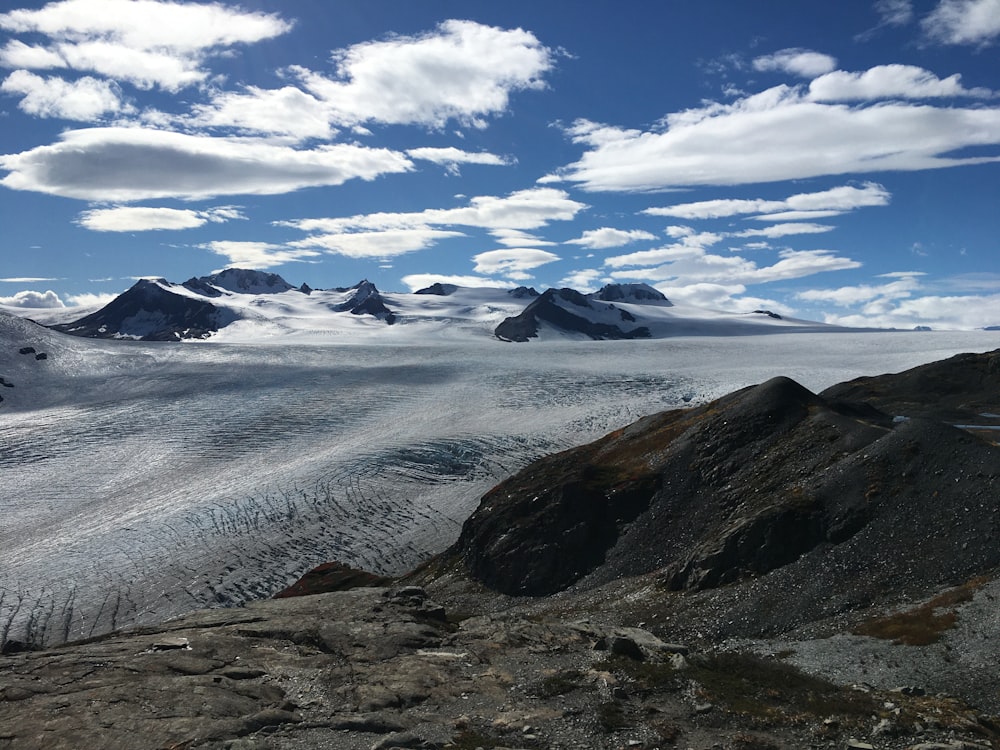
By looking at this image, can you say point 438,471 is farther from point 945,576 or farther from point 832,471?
point 945,576

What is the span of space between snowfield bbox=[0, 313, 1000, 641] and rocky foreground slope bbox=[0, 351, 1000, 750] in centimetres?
1879

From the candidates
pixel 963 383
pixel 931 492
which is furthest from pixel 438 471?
pixel 963 383

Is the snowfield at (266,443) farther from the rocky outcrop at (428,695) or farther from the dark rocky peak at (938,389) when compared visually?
the rocky outcrop at (428,695)

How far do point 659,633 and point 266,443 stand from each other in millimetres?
66408

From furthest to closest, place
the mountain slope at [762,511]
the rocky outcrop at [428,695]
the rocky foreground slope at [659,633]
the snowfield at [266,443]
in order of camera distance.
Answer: the snowfield at [266,443] < the mountain slope at [762,511] < the rocky foreground slope at [659,633] < the rocky outcrop at [428,695]

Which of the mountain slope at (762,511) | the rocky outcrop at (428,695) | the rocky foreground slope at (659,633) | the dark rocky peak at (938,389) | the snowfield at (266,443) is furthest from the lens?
the dark rocky peak at (938,389)

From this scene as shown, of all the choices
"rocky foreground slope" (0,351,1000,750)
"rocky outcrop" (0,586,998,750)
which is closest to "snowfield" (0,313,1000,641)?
"rocky foreground slope" (0,351,1000,750)

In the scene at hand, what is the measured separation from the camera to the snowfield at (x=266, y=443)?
197 ft

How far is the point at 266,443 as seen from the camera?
89875 millimetres

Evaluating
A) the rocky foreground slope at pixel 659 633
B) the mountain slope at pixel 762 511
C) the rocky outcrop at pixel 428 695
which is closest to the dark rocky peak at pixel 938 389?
the mountain slope at pixel 762 511

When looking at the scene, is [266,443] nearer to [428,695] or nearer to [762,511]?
[762,511]

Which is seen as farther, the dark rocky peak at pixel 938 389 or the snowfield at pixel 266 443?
the dark rocky peak at pixel 938 389

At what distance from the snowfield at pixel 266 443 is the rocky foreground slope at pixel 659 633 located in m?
18.8

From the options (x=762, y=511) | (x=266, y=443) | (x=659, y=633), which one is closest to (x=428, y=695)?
(x=659, y=633)
